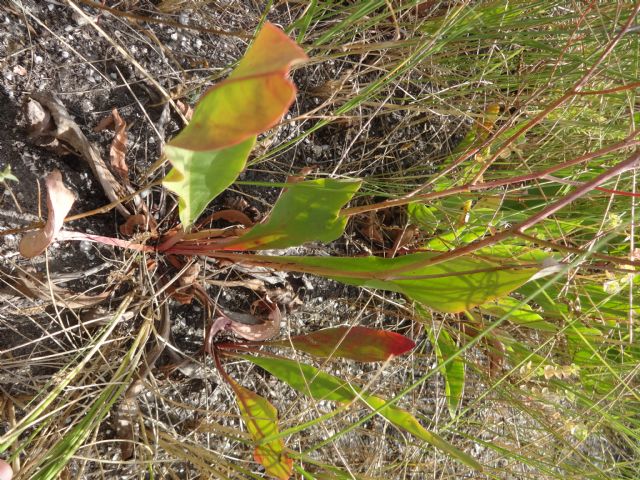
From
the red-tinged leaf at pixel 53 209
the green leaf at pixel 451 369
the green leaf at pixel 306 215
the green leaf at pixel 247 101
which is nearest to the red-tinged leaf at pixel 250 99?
the green leaf at pixel 247 101

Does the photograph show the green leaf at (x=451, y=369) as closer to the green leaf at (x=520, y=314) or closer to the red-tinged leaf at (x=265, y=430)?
the green leaf at (x=520, y=314)

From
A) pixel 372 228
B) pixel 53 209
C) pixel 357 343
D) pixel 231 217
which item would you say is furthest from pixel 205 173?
pixel 372 228

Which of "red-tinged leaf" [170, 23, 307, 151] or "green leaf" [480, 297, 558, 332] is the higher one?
"red-tinged leaf" [170, 23, 307, 151]

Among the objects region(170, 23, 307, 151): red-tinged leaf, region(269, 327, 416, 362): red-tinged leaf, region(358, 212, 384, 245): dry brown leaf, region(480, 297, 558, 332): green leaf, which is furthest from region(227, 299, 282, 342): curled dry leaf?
region(170, 23, 307, 151): red-tinged leaf

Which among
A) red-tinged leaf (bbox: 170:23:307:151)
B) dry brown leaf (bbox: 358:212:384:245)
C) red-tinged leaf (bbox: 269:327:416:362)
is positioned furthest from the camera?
dry brown leaf (bbox: 358:212:384:245)

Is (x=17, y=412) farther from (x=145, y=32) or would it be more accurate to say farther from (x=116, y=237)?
(x=145, y=32)

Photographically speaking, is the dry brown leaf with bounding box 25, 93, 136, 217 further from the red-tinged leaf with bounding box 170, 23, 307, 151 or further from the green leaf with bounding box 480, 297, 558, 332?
the green leaf with bounding box 480, 297, 558, 332
